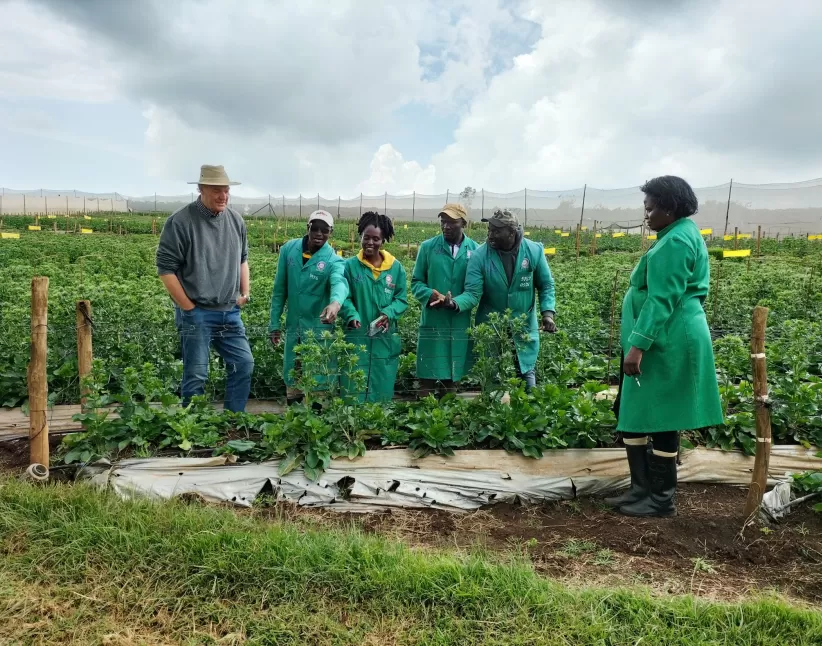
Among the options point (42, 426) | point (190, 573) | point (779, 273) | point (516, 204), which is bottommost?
point (190, 573)

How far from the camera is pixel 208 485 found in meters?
3.80

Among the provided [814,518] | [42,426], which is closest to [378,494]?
[42,426]

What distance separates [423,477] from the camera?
12.9ft

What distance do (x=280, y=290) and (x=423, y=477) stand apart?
7.22 feet

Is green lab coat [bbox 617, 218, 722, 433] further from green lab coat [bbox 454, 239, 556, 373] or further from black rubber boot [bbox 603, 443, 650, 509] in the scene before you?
green lab coat [bbox 454, 239, 556, 373]

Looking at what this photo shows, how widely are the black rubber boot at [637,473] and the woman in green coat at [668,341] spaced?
3.0 inches

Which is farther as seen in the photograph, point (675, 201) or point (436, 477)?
point (436, 477)

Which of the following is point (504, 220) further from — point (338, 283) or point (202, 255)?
point (202, 255)

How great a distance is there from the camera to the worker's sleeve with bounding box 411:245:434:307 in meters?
5.36

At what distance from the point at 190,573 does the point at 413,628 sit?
110 cm

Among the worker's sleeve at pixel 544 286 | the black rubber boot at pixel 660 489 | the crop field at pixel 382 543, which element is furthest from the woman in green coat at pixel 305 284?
the black rubber boot at pixel 660 489

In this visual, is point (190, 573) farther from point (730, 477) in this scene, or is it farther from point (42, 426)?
point (730, 477)

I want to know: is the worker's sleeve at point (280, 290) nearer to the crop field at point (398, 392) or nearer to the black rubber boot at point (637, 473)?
the crop field at point (398, 392)

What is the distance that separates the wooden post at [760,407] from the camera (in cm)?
350
